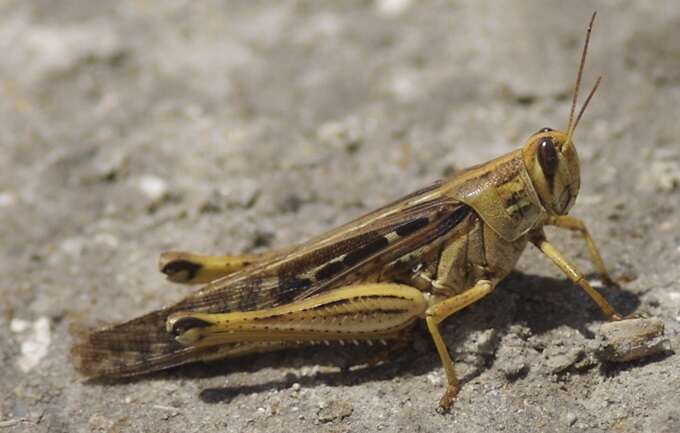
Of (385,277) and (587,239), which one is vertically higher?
(385,277)

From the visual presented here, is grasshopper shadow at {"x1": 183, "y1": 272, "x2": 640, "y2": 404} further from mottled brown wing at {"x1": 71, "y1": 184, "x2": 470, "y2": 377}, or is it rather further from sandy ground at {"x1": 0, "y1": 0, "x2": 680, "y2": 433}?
mottled brown wing at {"x1": 71, "y1": 184, "x2": 470, "y2": 377}

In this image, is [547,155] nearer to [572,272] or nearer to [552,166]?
[552,166]

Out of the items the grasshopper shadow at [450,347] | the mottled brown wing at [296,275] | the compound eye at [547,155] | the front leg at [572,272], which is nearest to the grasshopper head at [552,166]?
the compound eye at [547,155]

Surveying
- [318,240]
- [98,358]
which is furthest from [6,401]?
[318,240]

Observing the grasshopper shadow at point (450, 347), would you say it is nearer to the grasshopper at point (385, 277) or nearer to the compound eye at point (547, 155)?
the grasshopper at point (385, 277)

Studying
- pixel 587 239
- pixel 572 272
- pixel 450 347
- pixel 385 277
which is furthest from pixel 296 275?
pixel 587 239

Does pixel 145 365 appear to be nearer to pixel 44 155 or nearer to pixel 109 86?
pixel 44 155
